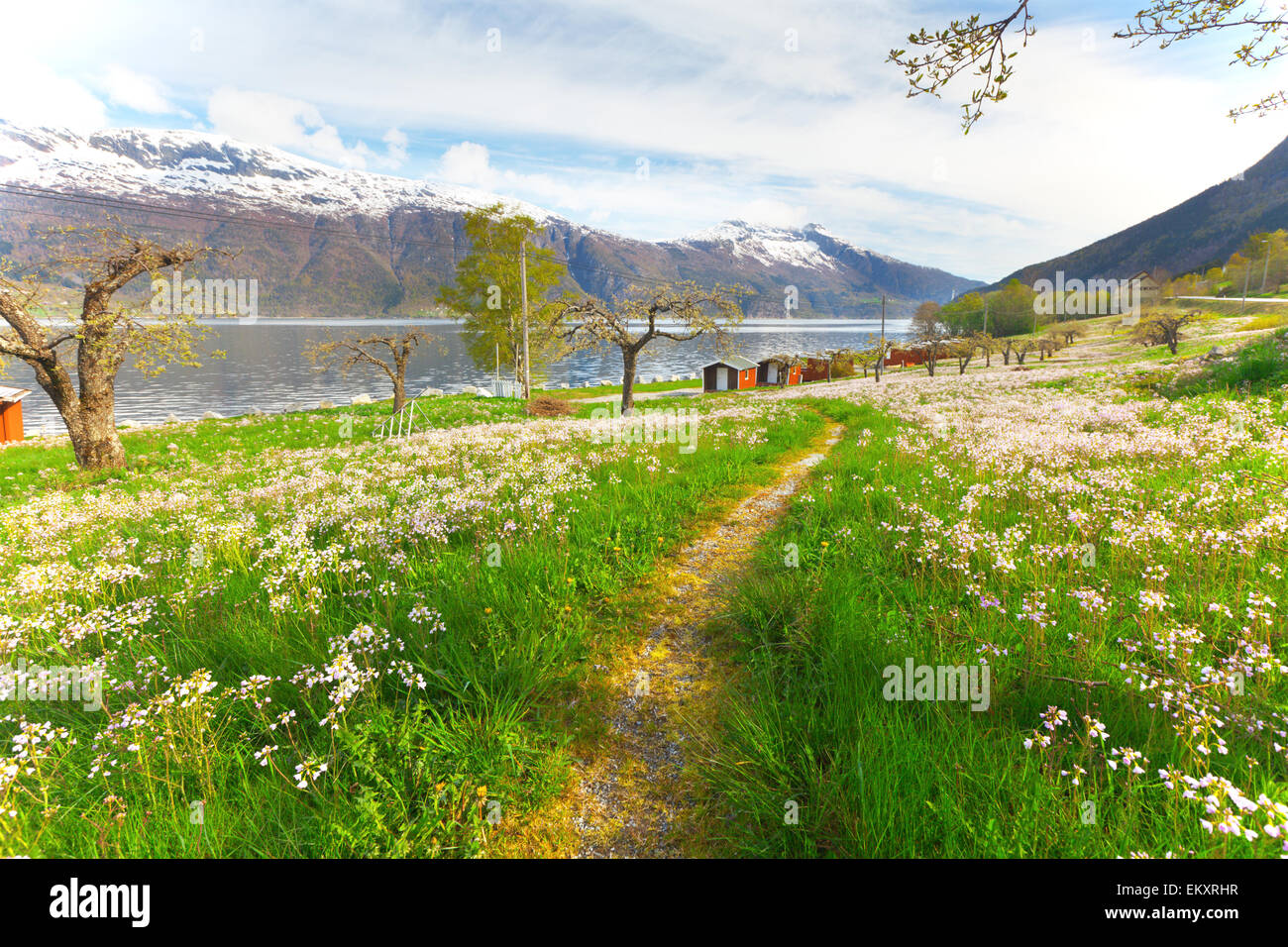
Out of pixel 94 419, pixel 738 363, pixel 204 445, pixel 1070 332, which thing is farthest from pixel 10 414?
pixel 1070 332

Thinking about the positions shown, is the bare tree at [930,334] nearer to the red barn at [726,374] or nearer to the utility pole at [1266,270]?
the red barn at [726,374]

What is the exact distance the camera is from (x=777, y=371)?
84188 millimetres

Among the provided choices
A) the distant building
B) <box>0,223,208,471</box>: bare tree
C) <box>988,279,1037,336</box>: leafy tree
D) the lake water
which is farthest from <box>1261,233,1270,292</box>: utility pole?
<box>0,223,208,471</box>: bare tree

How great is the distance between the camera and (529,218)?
167 ft

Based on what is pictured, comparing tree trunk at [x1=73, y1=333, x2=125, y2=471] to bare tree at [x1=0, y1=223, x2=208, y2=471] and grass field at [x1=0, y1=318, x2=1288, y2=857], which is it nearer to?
bare tree at [x1=0, y1=223, x2=208, y2=471]

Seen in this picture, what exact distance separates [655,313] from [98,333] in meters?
24.9

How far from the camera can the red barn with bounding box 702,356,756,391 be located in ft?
249

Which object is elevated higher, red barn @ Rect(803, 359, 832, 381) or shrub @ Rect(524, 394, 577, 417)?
red barn @ Rect(803, 359, 832, 381)

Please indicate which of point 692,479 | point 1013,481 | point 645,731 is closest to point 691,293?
point 692,479

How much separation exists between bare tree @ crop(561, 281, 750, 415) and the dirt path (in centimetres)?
2413

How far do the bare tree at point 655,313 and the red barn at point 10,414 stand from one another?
136 feet

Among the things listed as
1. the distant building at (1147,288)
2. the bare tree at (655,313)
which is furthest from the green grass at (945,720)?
the distant building at (1147,288)
